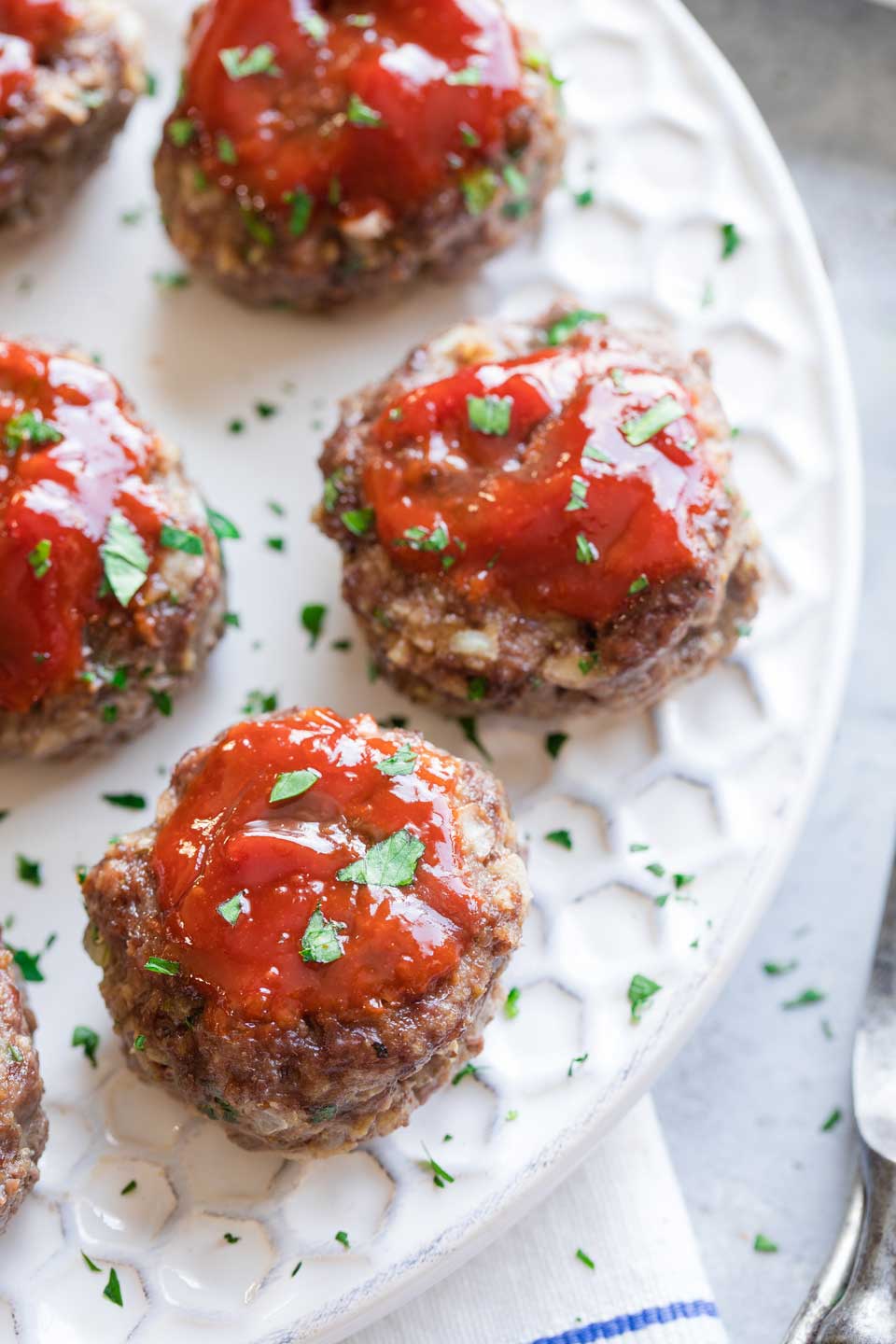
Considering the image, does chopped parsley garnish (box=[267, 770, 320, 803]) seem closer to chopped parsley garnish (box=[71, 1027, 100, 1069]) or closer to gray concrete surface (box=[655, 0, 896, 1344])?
chopped parsley garnish (box=[71, 1027, 100, 1069])

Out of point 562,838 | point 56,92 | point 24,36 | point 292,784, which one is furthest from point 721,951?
point 24,36

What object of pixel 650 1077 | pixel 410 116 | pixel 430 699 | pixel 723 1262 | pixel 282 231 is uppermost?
pixel 410 116

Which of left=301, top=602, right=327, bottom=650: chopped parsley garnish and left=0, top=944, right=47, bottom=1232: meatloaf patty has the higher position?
left=301, top=602, right=327, bottom=650: chopped parsley garnish

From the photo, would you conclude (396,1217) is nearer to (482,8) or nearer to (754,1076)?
(754,1076)

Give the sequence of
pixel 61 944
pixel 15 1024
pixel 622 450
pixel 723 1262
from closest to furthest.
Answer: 1. pixel 15 1024
2. pixel 622 450
3. pixel 61 944
4. pixel 723 1262

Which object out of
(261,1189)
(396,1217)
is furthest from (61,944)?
(396,1217)

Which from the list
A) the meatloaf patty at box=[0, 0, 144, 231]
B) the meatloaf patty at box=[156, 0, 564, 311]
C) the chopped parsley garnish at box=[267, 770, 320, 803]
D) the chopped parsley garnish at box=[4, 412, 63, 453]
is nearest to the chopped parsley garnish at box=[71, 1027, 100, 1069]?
the chopped parsley garnish at box=[267, 770, 320, 803]
